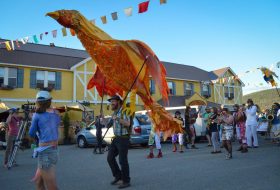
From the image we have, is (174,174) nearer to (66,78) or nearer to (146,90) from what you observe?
(146,90)

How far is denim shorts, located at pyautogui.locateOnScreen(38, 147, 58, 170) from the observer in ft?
12.5

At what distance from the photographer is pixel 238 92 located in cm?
3562

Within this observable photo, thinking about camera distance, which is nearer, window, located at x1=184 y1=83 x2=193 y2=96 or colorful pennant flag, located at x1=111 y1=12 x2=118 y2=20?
colorful pennant flag, located at x1=111 y1=12 x2=118 y2=20

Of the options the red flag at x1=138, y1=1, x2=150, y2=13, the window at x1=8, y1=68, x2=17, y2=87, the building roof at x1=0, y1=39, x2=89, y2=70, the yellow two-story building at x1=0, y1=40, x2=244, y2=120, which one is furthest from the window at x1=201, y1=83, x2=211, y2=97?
the red flag at x1=138, y1=1, x2=150, y2=13

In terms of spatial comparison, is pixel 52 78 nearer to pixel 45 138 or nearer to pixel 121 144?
pixel 121 144

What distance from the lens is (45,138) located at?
13.1ft

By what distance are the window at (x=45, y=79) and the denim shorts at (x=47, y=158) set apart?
18.3 m

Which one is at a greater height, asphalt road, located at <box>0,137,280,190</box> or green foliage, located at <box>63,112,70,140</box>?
green foliage, located at <box>63,112,70,140</box>

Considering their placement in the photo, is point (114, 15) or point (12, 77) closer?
point (114, 15)

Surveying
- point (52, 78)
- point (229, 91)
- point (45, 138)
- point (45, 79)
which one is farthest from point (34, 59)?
point (229, 91)

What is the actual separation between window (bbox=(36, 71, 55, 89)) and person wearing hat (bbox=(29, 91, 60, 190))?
1813cm

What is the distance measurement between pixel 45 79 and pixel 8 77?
2.59m

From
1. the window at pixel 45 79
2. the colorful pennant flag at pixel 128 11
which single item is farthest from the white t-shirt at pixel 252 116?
the window at pixel 45 79

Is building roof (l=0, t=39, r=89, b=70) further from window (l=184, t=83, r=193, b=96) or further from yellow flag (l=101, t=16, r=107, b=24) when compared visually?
window (l=184, t=83, r=193, b=96)
